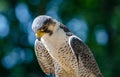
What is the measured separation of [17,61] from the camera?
11.1m

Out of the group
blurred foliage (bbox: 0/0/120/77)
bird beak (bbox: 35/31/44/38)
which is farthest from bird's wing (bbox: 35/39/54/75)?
blurred foliage (bbox: 0/0/120/77)

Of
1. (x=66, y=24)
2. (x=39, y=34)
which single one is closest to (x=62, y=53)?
(x=39, y=34)

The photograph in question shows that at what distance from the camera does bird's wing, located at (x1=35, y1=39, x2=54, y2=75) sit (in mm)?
6020

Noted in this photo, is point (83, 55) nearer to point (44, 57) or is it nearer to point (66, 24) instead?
point (44, 57)

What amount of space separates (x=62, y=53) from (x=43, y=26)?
20.7 inches

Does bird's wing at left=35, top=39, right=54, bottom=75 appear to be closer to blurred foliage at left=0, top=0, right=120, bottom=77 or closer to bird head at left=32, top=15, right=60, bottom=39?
bird head at left=32, top=15, right=60, bottom=39

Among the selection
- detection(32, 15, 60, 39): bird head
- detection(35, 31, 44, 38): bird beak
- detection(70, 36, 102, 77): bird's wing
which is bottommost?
detection(70, 36, 102, 77): bird's wing

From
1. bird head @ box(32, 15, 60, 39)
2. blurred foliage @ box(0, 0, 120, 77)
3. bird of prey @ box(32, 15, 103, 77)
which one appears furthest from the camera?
blurred foliage @ box(0, 0, 120, 77)

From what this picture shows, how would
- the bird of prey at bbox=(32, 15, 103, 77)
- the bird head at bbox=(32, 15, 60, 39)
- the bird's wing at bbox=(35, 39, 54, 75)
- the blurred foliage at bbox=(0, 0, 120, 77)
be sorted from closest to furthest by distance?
the bird head at bbox=(32, 15, 60, 39)
the bird of prey at bbox=(32, 15, 103, 77)
the bird's wing at bbox=(35, 39, 54, 75)
the blurred foliage at bbox=(0, 0, 120, 77)

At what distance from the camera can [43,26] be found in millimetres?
5344

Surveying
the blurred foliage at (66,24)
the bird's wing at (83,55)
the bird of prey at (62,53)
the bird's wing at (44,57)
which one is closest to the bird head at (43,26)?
the bird of prey at (62,53)

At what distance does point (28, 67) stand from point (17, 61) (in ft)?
0.74

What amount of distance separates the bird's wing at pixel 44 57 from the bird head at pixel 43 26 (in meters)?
0.44

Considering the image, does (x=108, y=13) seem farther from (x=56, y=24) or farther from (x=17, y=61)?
(x=56, y=24)
